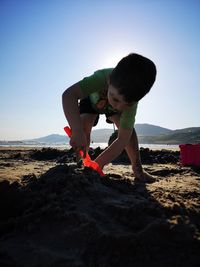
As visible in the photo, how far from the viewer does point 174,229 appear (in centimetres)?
150

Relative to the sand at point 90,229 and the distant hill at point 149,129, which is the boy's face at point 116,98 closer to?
the sand at point 90,229

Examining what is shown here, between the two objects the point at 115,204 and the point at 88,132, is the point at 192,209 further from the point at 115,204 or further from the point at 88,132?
the point at 88,132

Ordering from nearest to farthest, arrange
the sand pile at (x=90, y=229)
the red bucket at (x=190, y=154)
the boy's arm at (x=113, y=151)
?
the sand pile at (x=90, y=229)
the boy's arm at (x=113, y=151)
the red bucket at (x=190, y=154)

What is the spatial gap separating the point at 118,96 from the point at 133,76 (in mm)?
237

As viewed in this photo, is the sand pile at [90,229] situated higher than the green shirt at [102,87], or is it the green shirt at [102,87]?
the green shirt at [102,87]

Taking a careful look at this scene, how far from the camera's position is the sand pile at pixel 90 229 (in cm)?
127

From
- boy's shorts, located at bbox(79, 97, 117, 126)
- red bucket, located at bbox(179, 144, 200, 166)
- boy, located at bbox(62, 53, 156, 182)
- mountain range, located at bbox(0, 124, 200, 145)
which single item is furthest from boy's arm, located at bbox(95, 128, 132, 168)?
mountain range, located at bbox(0, 124, 200, 145)

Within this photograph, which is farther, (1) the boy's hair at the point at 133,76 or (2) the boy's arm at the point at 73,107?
(2) the boy's arm at the point at 73,107

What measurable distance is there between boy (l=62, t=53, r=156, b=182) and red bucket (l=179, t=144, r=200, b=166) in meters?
2.03

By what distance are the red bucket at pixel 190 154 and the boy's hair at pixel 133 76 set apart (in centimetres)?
282

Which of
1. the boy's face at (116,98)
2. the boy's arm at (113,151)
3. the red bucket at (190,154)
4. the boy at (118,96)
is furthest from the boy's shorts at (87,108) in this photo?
the red bucket at (190,154)

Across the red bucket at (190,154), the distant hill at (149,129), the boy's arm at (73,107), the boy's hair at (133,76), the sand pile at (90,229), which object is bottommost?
the sand pile at (90,229)

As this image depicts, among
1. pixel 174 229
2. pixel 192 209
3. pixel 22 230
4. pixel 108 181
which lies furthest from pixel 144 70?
pixel 22 230

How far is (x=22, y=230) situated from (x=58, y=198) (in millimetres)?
326
